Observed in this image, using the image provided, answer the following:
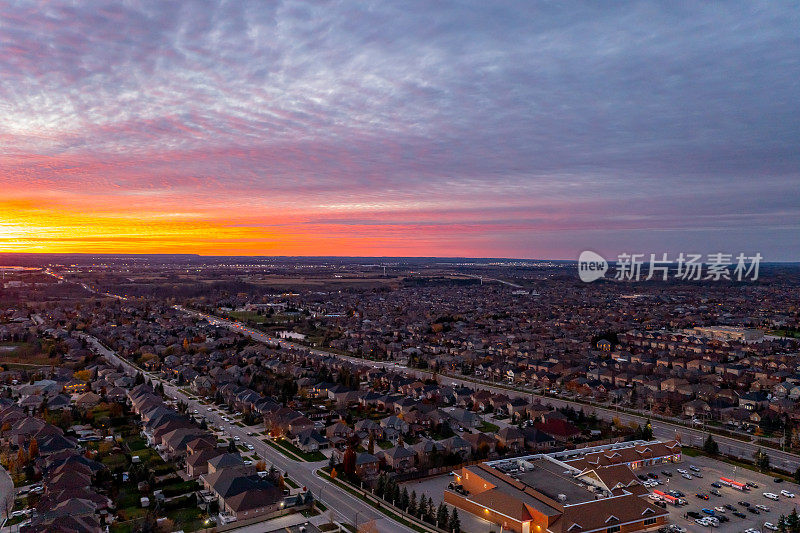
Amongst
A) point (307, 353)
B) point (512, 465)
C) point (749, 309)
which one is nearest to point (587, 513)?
point (512, 465)

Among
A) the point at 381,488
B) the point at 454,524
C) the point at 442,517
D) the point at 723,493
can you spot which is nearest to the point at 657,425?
the point at 723,493

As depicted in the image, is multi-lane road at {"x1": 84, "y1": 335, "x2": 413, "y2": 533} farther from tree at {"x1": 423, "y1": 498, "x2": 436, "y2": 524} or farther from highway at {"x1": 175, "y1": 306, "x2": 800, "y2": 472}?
highway at {"x1": 175, "y1": 306, "x2": 800, "y2": 472}

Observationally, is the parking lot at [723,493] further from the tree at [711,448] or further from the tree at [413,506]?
the tree at [413,506]

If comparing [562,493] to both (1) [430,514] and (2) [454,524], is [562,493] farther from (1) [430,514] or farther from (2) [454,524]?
(1) [430,514]

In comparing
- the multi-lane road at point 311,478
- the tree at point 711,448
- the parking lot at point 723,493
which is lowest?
the multi-lane road at point 311,478

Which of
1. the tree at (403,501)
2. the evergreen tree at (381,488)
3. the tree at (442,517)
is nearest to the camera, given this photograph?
the tree at (442,517)

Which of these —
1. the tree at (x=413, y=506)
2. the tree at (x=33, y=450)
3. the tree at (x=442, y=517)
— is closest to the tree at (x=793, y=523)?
the tree at (x=442, y=517)

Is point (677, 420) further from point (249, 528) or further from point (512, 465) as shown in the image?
point (249, 528)

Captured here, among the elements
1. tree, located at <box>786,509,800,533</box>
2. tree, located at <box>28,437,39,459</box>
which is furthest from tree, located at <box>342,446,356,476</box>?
tree, located at <box>786,509,800,533</box>
